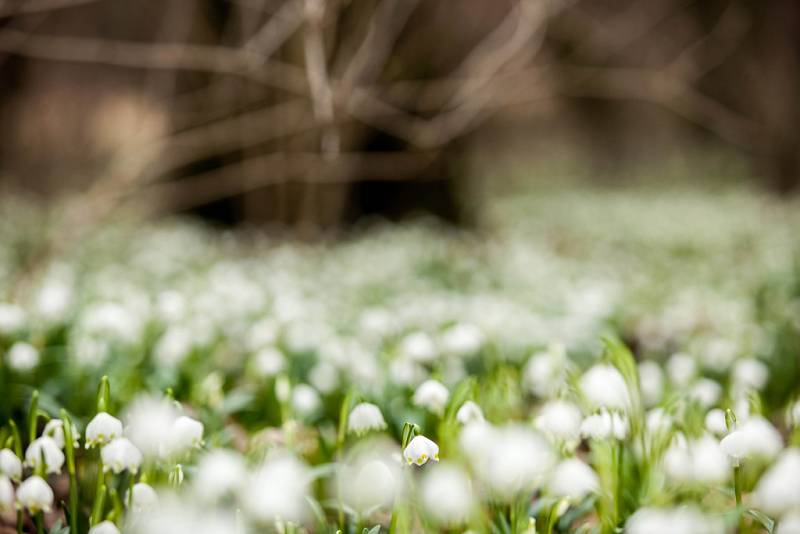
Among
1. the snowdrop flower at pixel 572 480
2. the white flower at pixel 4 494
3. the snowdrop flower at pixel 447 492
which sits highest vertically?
the white flower at pixel 4 494

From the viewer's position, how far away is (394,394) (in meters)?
2.23

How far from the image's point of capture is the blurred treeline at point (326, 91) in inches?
134

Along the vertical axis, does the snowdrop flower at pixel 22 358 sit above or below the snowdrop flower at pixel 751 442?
above

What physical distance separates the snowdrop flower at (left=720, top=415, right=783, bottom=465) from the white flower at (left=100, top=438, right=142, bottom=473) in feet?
3.42

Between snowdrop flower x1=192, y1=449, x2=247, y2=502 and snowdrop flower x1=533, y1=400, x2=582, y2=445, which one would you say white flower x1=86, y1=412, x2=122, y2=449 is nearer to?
snowdrop flower x1=192, y1=449, x2=247, y2=502

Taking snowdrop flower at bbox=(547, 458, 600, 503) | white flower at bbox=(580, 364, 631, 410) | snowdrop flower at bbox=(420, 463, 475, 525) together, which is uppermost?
white flower at bbox=(580, 364, 631, 410)

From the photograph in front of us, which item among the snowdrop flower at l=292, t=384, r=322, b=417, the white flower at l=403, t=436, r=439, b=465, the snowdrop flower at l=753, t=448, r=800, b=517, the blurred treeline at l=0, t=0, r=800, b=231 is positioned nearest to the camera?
the snowdrop flower at l=753, t=448, r=800, b=517

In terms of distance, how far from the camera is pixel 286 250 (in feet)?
16.8

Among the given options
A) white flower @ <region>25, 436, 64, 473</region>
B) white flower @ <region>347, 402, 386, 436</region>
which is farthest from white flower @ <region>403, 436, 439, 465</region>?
white flower @ <region>25, 436, 64, 473</region>

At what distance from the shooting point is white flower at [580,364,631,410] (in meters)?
1.55

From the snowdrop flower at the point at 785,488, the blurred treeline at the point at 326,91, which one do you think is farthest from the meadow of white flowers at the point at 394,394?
the blurred treeline at the point at 326,91

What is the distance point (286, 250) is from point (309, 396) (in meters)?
3.20

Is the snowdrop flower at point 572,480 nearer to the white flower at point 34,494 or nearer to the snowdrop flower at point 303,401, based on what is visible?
the snowdrop flower at point 303,401

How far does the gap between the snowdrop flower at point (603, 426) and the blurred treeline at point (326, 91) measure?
4.97 feet
